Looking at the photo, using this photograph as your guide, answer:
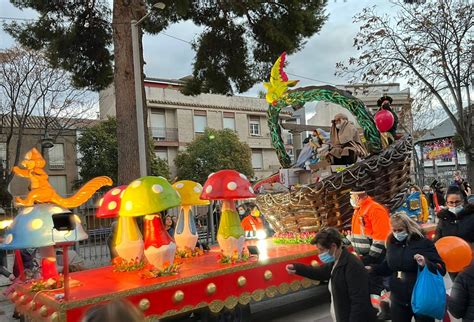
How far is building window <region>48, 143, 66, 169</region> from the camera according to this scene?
30014 millimetres

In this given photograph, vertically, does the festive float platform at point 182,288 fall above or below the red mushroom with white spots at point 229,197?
below

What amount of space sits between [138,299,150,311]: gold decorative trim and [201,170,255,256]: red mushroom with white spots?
1.33m

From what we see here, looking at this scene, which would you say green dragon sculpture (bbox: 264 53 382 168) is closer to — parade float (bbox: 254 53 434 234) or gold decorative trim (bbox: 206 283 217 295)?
parade float (bbox: 254 53 434 234)

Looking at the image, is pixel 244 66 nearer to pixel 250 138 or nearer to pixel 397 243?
pixel 397 243

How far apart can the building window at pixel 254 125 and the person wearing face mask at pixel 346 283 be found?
34469 mm

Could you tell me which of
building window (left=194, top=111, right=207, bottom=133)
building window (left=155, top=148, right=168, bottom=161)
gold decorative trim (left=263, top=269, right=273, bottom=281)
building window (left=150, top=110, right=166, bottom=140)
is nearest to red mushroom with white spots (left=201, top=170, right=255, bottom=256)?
gold decorative trim (left=263, top=269, right=273, bottom=281)

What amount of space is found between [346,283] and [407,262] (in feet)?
2.61

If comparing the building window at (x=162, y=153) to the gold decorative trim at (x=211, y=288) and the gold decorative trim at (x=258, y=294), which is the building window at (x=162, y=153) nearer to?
the gold decorative trim at (x=258, y=294)

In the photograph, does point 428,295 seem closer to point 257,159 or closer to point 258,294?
point 258,294

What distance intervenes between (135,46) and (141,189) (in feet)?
15.4

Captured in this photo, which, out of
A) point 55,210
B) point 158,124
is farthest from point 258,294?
point 158,124

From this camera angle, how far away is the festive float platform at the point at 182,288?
409 centimetres

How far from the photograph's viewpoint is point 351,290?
3.72m

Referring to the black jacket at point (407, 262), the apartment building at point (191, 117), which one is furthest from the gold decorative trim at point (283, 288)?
the apartment building at point (191, 117)
